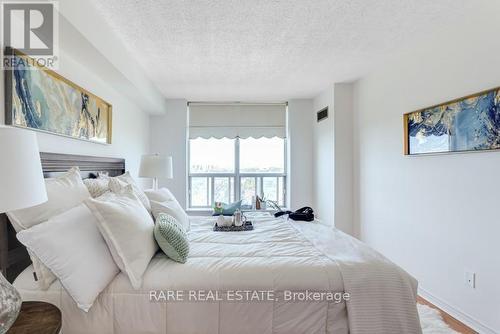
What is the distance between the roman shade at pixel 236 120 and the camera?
4488mm

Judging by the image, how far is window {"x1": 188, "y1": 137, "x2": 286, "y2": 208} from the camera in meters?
4.57

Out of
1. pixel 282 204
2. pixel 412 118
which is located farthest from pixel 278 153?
pixel 412 118

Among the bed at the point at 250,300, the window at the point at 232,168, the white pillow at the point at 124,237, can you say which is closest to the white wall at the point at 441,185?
the bed at the point at 250,300

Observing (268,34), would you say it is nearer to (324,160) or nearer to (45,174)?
(45,174)

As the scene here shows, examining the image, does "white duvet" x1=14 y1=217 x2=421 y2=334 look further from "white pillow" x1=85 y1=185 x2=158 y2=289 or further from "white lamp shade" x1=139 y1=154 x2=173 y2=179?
"white lamp shade" x1=139 y1=154 x2=173 y2=179

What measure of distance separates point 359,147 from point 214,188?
8.11 feet

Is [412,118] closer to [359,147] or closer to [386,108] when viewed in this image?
[386,108]

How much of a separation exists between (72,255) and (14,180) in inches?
19.3

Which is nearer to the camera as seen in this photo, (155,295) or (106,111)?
(155,295)

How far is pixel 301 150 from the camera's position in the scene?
4.47 meters

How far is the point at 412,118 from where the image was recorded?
2.56 metres

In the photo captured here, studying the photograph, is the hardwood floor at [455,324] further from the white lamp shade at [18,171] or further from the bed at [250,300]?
the white lamp shade at [18,171]

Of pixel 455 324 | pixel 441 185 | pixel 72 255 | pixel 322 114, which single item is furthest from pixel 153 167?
pixel 455 324

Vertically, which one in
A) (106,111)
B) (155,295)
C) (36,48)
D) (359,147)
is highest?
(36,48)
